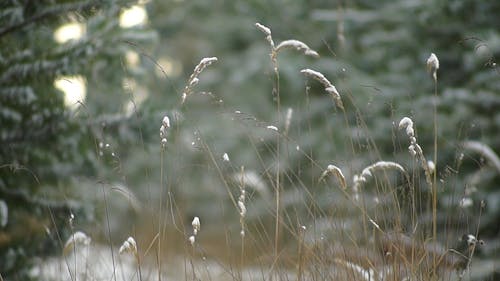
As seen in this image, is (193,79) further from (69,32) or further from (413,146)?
(69,32)

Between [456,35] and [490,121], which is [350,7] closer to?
[456,35]

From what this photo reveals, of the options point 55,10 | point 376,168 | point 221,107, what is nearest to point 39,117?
point 55,10

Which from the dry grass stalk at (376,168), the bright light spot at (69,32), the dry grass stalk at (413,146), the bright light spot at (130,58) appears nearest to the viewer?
the dry grass stalk at (413,146)

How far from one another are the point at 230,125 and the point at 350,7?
3.11 m

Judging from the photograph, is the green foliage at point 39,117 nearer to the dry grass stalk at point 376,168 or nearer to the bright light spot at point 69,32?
the bright light spot at point 69,32

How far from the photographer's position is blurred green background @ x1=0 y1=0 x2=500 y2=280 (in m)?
3.50

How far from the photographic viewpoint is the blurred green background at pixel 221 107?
11.5ft

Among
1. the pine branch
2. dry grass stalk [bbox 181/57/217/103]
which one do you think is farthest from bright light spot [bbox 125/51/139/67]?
dry grass stalk [bbox 181/57/217/103]

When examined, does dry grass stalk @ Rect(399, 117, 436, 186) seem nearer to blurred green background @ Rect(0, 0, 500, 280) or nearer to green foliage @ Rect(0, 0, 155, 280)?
blurred green background @ Rect(0, 0, 500, 280)

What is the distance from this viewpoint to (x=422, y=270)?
280cm

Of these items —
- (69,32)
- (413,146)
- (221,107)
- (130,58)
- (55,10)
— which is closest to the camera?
(413,146)

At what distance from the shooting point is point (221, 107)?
3.59 meters

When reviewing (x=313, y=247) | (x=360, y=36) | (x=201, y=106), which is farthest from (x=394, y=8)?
(x=201, y=106)

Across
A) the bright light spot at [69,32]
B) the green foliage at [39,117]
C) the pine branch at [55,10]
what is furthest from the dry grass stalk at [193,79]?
the bright light spot at [69,32]
